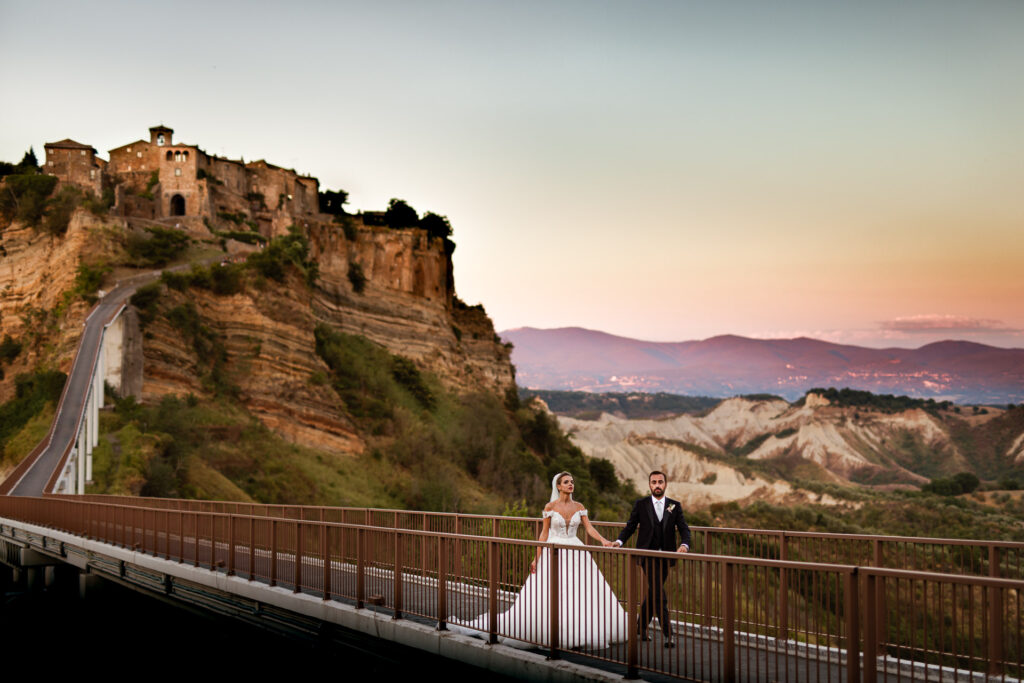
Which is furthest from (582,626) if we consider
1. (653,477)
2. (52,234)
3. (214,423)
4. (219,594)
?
(52,234)

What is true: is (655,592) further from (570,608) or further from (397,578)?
(397,578)

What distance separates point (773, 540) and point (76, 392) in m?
34.3

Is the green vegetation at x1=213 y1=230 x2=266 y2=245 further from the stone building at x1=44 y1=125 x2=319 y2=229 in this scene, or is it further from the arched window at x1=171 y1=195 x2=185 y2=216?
the arched window at x1=171 y1=195 x2=185 y2=216

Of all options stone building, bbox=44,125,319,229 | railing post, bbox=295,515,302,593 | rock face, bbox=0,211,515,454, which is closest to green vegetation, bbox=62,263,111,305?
rock face, bbox=0,211,515,454

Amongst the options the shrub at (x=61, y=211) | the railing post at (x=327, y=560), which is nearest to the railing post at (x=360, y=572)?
the railing post at (x=327, y=560)

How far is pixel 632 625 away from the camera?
25.8 feet

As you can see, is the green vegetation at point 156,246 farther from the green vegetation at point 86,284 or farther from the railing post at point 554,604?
the railing post at point 554,604

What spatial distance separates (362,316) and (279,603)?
5814cm

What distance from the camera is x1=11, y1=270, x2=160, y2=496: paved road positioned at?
31.7 metres

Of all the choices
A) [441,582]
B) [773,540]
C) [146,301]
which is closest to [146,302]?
[146,301]

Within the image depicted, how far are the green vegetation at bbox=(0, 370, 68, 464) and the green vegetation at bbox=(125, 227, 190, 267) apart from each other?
10053mm

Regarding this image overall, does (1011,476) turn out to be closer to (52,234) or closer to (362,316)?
(362,316)

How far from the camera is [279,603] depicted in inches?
481

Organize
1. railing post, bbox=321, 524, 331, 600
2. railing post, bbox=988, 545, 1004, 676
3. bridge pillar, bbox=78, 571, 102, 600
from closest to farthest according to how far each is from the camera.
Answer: railing post, bbox=988, 545, 1004, 676 < railing post, bbox=321, 524, 331, 600 < bridge pillar, bbox=78, 571, 102, 600
